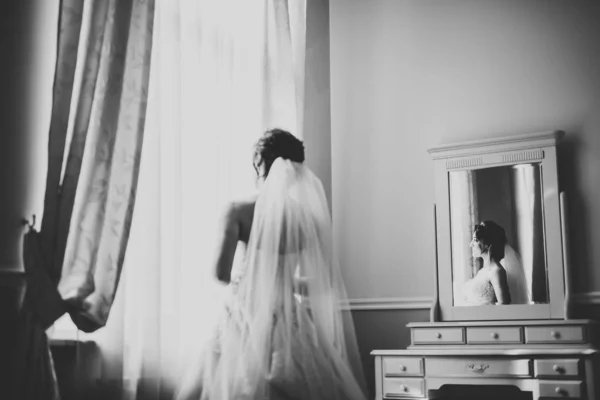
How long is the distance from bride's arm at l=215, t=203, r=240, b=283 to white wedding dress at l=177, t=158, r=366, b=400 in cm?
7

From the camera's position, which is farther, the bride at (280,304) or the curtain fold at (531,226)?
the curtain fold at (531,226)

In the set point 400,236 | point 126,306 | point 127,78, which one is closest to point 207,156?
point 127,78

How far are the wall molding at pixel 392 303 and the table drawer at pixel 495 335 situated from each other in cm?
43

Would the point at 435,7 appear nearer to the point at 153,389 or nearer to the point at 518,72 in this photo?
the point at 518,72

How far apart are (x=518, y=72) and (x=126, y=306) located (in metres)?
2.60

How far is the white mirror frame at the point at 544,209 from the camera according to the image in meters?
3.57

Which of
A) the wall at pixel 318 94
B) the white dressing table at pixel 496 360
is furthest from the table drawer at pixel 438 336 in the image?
the wall at pixel 318 94

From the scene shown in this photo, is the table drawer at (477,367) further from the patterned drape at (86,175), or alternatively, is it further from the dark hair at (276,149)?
the patterned drape at (86,175)

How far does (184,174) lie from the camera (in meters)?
3.16

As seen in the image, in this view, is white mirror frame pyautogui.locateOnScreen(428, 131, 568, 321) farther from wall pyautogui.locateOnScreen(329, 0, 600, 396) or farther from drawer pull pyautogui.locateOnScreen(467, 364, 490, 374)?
drawer pull pyautogui.locateOnScreen(467, 364, 490, 374)

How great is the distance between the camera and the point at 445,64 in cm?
422

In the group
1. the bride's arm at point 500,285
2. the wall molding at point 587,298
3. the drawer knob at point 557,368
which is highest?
the bride's arm at point 500,285

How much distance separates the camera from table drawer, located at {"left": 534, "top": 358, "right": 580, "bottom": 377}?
313 centimetres

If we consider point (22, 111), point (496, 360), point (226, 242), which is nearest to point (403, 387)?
point (496, 360)
